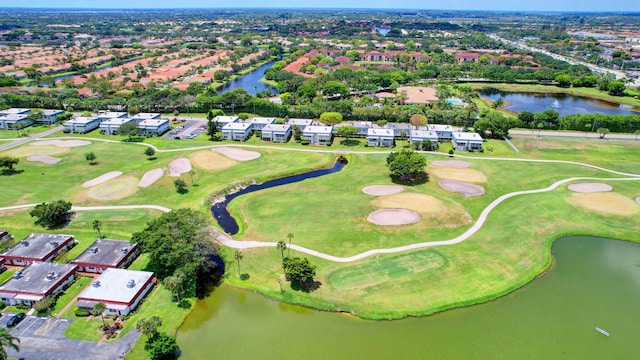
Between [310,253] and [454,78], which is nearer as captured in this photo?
[310,253]

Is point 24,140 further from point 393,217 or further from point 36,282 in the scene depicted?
point 393,217

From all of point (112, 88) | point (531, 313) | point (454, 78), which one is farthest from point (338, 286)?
point (454, 78)

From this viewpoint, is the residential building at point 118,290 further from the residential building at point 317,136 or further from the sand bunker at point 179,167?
the residential building at point 317,136

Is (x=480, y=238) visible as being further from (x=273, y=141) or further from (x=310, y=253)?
(x=273, y=141)

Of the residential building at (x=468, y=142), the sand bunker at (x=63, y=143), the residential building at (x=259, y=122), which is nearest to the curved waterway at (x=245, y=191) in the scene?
the residential building at (x=259, y=122)

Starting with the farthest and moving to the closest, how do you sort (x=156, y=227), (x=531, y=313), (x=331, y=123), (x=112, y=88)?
(x=112, y=88) → (x=331, y=123) → (x=156, y=227) → (x=531, y=313)
